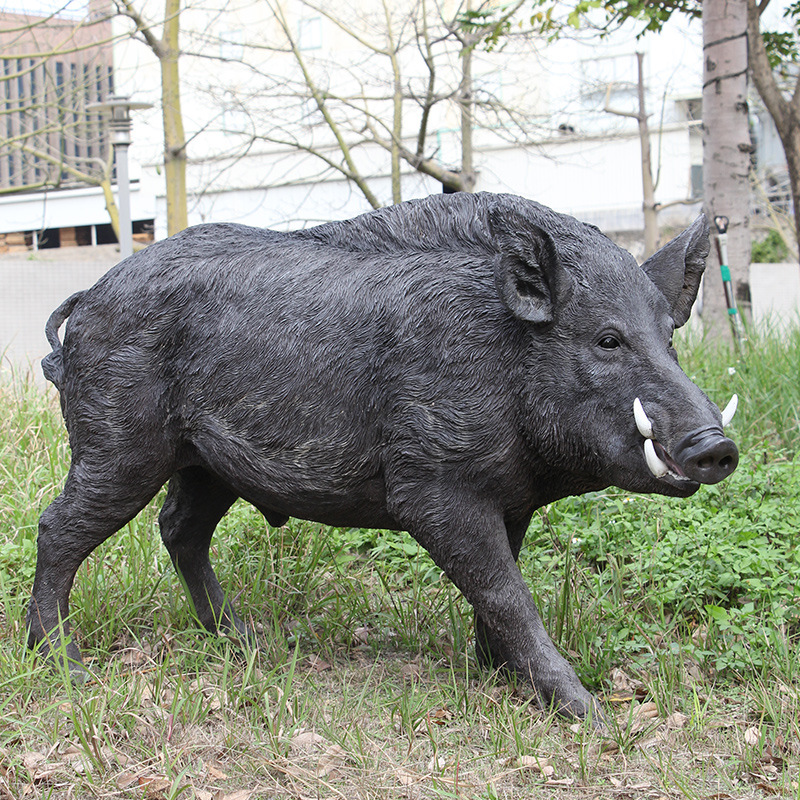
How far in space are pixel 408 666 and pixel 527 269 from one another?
1.56m

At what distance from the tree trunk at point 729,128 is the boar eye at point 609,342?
455cm

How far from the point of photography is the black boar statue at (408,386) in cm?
275

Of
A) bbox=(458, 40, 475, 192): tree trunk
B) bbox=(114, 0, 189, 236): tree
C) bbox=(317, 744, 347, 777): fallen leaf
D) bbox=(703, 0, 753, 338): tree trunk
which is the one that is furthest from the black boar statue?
bbox=(458, 40, 475, 192): tree trunk

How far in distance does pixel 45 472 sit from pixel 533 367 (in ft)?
11.0

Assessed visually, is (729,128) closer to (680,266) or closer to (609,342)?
(680,266)

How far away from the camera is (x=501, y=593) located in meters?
2.86

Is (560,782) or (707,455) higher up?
(707,455)

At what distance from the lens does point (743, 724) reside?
3055 millimetres

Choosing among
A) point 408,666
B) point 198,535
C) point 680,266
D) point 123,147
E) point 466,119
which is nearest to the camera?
point 680,266

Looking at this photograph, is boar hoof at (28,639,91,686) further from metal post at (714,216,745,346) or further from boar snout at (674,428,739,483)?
metal post at (714,216,745,346)

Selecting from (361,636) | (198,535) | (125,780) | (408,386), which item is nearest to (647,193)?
(361,636)

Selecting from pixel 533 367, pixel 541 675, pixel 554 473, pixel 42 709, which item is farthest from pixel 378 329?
pixel 42 709

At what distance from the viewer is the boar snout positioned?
2.43 m

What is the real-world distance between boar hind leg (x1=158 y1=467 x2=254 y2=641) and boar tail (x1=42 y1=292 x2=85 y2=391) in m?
0.58
